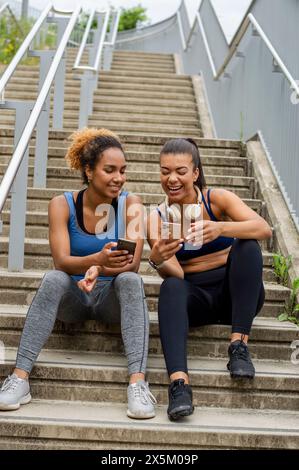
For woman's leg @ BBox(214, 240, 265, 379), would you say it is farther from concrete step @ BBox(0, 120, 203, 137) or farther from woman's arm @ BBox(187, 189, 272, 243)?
concrete step @ BBox(0, 120, 203, 137)

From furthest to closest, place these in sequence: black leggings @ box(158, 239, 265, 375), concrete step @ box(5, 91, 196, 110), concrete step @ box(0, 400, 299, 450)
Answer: concrete step @ box(5, 91, 196, 110) < black leggings @ box(158, 239, 265, 375) < concrete step @ box(0, 400, 299, 450)

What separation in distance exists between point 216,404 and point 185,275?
613 millimetres

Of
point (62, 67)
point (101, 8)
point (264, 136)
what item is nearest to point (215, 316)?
point (264, 136)

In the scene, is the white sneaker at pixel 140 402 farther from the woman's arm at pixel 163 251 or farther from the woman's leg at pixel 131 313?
the woman's arm at pixel 163 251

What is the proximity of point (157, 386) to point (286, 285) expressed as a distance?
1.14 meters

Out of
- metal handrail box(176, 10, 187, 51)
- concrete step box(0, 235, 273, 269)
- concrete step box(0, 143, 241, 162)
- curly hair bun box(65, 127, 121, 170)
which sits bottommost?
concrete step box(0, 235, 273, 269)

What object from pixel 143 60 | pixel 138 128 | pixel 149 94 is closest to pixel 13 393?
pixel 138 128

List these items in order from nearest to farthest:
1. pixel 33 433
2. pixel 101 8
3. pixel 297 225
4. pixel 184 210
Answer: pixel 33 433, pixel 184 210, pixel 297 225, pixel 101 8

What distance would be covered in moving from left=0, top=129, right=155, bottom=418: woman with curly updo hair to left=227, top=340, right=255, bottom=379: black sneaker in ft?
1.19

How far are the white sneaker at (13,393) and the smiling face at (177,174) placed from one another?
40.6 inches

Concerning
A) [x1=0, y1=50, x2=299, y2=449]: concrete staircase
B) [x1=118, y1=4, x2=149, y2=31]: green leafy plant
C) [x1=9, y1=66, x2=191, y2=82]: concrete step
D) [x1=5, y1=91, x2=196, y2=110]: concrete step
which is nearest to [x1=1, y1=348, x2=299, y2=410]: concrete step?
[x1=0, y1=50, x2=299, y2=449]: concrete staircase

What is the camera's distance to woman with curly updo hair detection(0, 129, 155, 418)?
3094mm

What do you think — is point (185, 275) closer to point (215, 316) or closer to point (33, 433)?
point (215, 316)

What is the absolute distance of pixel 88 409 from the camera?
3.14 meters
